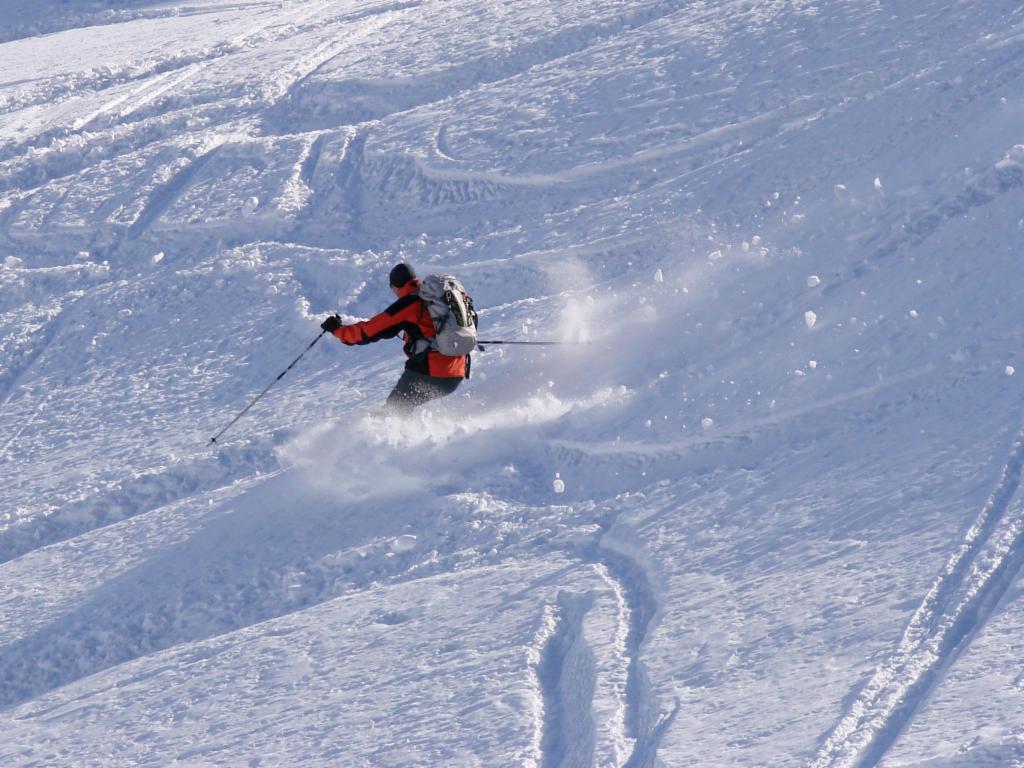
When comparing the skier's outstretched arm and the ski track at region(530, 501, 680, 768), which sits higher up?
the skier's outstretched arm

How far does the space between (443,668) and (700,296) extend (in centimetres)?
488

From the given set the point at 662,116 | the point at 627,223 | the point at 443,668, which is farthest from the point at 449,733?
the point at 662,116

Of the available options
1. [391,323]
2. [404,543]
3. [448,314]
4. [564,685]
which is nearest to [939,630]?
[564,685]

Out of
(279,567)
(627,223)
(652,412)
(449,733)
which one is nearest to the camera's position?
(449,733)

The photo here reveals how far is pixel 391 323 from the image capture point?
9617mm

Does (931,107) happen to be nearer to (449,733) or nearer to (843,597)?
(843,597)

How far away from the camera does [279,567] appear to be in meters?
9.17

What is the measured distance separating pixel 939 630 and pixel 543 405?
411 cm

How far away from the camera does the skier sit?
379 inches

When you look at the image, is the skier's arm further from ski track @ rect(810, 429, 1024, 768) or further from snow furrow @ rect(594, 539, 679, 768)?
ski track @ rect(810, 429, 1024, 768)

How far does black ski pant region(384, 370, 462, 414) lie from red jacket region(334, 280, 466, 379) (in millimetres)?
68

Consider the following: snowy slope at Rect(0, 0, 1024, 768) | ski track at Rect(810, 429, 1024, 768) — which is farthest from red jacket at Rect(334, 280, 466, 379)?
ski track at Rect(810, 429, 1024, 768)

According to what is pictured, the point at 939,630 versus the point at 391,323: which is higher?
the point at 391,323

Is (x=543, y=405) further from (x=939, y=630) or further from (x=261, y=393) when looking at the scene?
(x=939, y=630)
